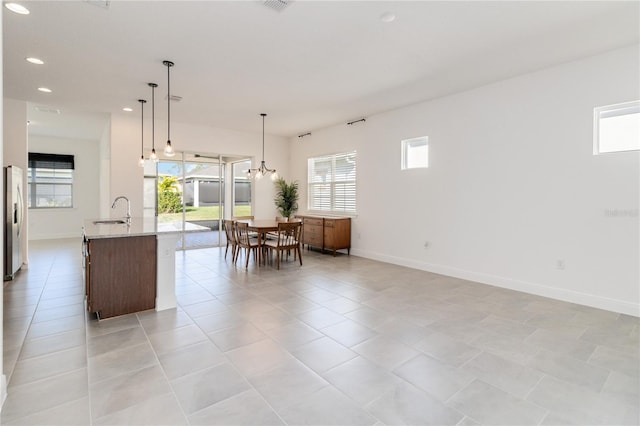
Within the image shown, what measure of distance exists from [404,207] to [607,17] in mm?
3528

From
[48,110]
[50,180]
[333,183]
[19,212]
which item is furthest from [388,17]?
[50,180]

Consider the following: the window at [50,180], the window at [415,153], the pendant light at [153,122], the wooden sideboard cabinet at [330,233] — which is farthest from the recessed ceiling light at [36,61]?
the window at [50,180]

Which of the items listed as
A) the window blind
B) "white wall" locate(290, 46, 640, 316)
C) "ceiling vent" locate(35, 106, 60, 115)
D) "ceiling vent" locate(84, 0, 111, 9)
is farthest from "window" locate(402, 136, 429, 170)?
the window blind

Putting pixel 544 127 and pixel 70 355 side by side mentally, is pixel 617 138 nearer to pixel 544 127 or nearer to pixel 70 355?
pixel 544 127

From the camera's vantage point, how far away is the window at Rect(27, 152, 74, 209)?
8.60 metres

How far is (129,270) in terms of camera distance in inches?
133

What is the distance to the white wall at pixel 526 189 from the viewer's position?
3.55 meters

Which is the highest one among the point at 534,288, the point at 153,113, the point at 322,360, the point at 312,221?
the point at 153,113

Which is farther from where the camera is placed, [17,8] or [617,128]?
[617,128]

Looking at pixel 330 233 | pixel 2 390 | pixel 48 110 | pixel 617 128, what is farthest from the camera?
pixel 330 233

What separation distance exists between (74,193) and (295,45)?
8.88m

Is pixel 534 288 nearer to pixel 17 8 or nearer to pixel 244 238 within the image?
pixel 244 238

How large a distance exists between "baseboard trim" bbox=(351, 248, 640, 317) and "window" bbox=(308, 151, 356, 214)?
70.7 inches

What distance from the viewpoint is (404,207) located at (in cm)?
583
